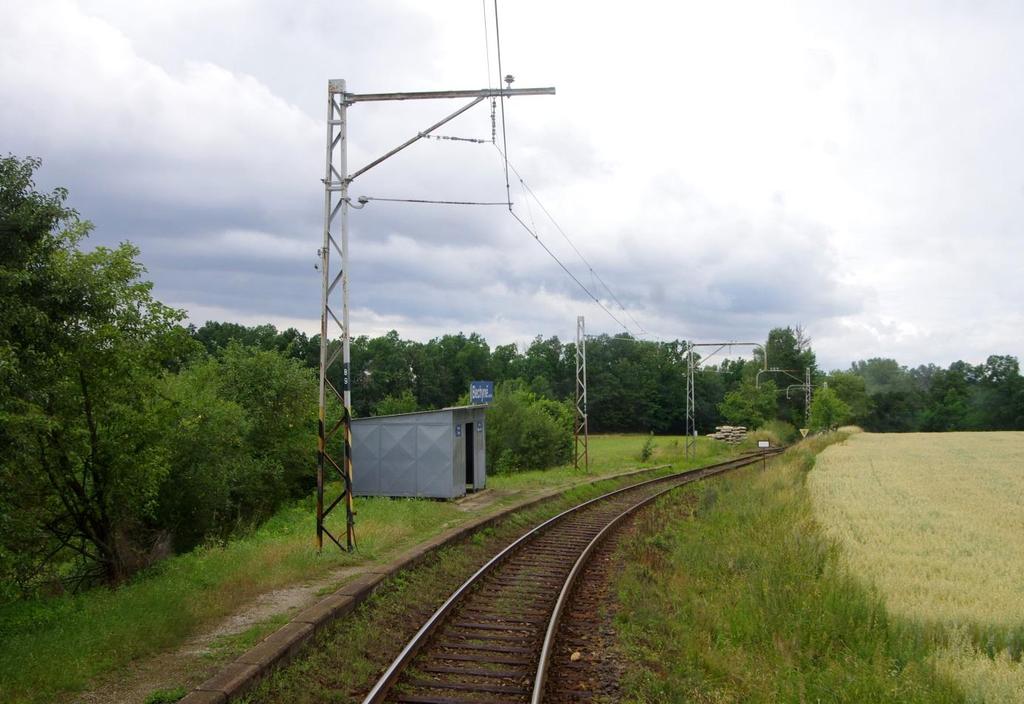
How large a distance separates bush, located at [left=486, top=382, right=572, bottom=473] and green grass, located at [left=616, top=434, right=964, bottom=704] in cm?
3136

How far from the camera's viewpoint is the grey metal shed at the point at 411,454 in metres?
22.7

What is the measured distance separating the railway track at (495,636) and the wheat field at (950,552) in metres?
4.26

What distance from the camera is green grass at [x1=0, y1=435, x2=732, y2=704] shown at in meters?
7.26

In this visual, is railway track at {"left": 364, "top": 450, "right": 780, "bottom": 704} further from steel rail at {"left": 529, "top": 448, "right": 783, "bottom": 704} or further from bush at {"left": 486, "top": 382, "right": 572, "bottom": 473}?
bush at {"left": 486, "top": 382, "right": 572, "bottom": 473}

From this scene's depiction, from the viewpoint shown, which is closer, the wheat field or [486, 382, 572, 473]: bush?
the wheat field

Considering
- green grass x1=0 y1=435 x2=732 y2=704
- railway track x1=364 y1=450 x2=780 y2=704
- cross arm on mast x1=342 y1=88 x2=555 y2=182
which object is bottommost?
railway track x1=364 y1=450 x2=780 y2=704

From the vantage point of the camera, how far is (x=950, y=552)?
46.8 feet

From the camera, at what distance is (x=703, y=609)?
10.2 m

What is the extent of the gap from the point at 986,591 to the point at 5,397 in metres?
12.9

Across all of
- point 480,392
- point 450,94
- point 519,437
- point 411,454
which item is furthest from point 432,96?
point 519,437

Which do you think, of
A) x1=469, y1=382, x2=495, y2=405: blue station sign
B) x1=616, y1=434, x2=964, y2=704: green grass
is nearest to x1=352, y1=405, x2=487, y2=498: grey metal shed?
x1=616, y1=434, x2=964, y2=704: green grass

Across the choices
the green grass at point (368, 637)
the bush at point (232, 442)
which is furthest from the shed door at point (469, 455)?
the green grass at point (368, 637)

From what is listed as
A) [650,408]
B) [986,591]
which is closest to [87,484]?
[986,591]

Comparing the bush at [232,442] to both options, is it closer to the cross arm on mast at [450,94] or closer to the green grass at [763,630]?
the cross arm on mast at [450,94]
